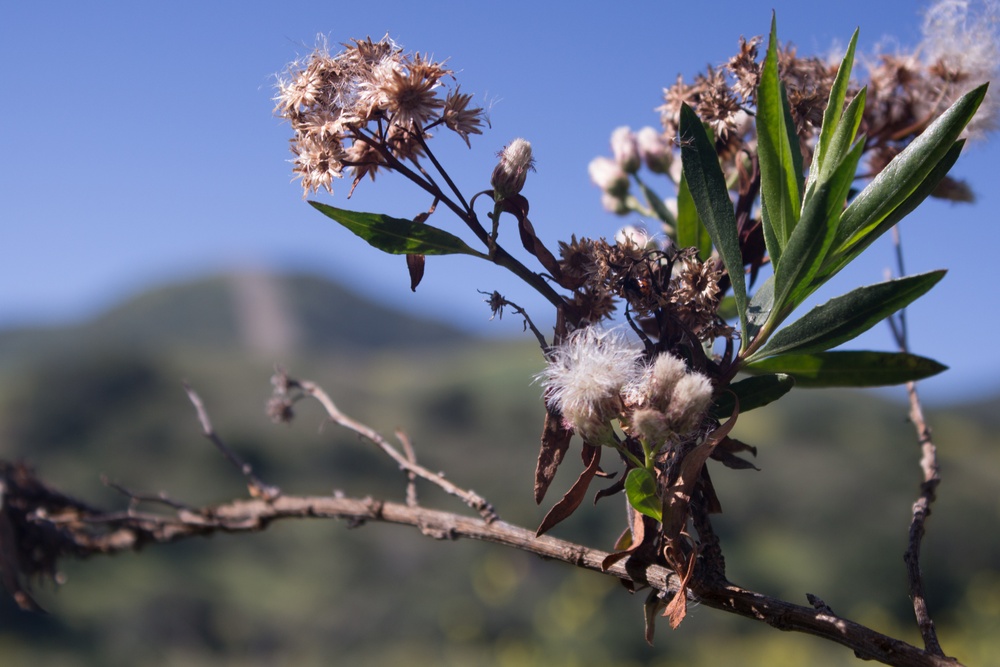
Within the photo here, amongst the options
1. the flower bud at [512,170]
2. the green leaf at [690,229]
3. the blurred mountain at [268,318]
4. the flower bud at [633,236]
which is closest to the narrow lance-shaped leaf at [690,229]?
the green leaf at [690,229]

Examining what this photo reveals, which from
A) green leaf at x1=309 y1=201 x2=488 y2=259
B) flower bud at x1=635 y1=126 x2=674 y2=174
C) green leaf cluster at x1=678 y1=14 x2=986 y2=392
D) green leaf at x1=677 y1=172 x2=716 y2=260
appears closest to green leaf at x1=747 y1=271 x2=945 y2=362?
green leaf cluster at x1=678 y1=14 x2=986 y2=392

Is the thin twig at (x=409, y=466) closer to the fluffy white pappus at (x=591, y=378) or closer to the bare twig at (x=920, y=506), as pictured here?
the fluffy white pappus at (x=591, y=378)

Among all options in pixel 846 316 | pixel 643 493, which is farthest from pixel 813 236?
pixel 643 493

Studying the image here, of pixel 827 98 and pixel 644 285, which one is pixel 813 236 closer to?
pixel 644 285

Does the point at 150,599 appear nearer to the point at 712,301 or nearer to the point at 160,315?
the point at 712,301

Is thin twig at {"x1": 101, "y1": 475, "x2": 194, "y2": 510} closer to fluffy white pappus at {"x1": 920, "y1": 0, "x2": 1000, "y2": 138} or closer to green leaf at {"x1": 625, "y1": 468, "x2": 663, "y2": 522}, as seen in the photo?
green leaf at {"x1": 625, "y1": 468, "x2": 663, "y2": 522}

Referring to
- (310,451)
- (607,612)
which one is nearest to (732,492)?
(607,612)
